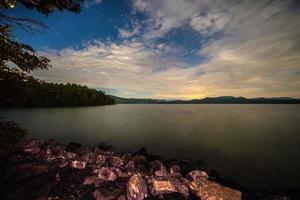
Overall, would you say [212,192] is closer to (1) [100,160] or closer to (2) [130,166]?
(2) [130,166]

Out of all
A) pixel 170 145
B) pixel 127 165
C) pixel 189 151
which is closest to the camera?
pixel 127 165

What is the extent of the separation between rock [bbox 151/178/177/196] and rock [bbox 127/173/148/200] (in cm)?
38

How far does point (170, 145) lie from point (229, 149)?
21.9 ft

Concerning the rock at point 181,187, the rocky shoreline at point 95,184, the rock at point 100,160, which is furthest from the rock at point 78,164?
the rock at point 181,187

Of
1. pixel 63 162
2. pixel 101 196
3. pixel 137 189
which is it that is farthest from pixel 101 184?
pixel 63 162

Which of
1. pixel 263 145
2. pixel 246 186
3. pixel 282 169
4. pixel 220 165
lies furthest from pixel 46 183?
pixel 263 145

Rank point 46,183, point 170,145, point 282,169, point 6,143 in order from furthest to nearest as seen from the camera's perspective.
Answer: point 170,145 → point 282,169 → point 46,183 → point 6,143

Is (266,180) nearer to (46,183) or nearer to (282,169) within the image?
(282,169)

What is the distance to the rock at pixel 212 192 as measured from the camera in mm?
6863

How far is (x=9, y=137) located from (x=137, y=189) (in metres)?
5.31

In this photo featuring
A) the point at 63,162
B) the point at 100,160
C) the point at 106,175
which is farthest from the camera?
the point at 100,160

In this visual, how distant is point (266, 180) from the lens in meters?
11.2

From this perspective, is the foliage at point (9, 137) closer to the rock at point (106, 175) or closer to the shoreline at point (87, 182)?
the shoreline at point (87, 182)

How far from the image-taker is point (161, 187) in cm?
710
